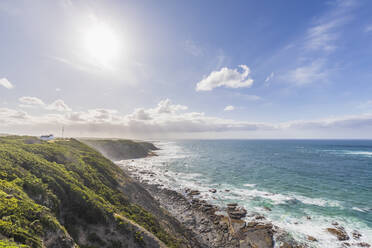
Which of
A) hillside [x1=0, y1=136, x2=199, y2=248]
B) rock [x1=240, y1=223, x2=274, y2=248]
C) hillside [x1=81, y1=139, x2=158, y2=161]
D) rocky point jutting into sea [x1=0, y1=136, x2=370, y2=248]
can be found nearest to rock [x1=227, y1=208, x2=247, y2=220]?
rocky point jutting into sea [x1=0, y1=136, x2=370, y2=248]

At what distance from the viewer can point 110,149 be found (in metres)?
86.2

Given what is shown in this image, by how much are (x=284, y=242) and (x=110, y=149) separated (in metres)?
87.1

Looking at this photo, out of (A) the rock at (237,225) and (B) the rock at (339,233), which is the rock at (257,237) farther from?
(B) the rock at (339,233)

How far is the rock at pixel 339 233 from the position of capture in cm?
1966

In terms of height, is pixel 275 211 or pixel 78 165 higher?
pixel 78 165

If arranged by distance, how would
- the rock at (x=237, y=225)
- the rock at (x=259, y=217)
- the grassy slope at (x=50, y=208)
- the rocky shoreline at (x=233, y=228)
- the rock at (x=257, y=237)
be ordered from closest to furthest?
the grassy slope at (x=50, y=208) < the rock at (x=257, y=237) < the rocky shoreline at (x=233, y=228) < the rock at (x=237, y=225) < the rock at (x=259, y=217)

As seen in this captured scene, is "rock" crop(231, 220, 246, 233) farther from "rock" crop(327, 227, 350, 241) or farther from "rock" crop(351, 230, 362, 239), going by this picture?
"rock" crop(351, 230, 362, 239)

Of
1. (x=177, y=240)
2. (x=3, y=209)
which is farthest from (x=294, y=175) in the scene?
(x=3, y=209)

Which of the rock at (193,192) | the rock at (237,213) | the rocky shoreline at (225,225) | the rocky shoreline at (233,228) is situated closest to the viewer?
the rocky shoreline at (233,228)

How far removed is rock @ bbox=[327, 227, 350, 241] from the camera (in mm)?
19656

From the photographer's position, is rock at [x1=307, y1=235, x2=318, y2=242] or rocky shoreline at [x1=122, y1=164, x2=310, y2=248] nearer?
rocky shoreline at [x1=122, y1=164, x2=310, y2=248]

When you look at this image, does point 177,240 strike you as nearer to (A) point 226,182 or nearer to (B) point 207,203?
(B) point 207,203

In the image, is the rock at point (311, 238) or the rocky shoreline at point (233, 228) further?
the rock at point (311, 238)

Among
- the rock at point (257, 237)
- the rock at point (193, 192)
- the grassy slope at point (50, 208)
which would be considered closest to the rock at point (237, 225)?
the rock at point (257, 237)
